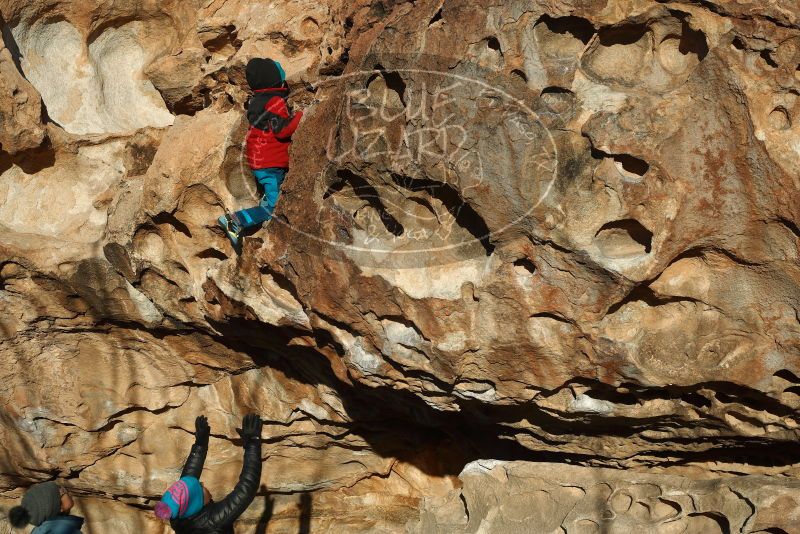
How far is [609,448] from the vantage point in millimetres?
4094

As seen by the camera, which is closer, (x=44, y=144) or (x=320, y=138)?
(x=320, y=138)

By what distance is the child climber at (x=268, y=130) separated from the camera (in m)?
4.04

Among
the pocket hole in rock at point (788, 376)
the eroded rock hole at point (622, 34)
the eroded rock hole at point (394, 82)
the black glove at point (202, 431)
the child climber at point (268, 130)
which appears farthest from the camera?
the black glove at point (202, 431)

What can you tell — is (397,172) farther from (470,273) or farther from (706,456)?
(706,456)

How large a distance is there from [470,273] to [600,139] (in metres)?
0.78

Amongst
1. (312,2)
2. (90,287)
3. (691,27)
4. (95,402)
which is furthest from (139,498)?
(691,27)

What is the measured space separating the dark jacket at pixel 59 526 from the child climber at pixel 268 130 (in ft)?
4.60

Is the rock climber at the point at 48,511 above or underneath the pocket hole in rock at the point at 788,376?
underneath

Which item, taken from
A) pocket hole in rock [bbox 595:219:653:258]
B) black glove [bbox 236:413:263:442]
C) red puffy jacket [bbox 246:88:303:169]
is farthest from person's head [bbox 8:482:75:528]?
pocket hole in rock [bbox 595:219:653:258]

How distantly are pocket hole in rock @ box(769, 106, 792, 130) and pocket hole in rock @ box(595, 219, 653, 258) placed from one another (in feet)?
1.93

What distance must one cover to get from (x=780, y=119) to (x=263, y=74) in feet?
7.37

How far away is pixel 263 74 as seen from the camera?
4055 millimetres

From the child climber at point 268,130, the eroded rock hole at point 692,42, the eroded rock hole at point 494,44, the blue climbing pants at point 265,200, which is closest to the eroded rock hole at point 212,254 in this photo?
the child climber at point 268,130

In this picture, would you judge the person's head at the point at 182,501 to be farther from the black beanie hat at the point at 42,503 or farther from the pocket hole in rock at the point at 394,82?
the pocket hole in rock at the point at 394,82
